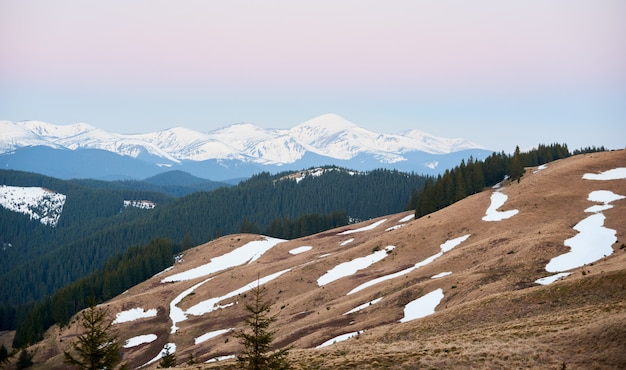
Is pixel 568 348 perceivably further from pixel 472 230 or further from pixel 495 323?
pixel 472 230

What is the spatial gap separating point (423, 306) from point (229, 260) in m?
63.7

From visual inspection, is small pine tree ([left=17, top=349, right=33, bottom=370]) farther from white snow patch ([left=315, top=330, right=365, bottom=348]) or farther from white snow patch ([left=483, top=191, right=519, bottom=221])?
white snow patch ([left=483, top=191, right=519, bottom=221])

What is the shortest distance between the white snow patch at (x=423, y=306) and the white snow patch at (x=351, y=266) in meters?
21.0

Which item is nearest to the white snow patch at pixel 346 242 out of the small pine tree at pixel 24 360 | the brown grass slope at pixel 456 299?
the brown grass slope at pixel 456 299

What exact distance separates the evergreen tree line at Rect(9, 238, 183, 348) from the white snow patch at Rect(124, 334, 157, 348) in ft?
124

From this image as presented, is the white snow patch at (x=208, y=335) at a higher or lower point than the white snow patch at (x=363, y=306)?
lower

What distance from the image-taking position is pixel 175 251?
149 meters

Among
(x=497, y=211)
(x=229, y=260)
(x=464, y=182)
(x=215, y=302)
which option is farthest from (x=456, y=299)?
(x=229, y=260)

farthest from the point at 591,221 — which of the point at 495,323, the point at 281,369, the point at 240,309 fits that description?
the point at 281,369

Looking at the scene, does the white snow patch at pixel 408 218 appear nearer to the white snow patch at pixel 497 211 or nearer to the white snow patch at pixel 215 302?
the white snow patch at pixel 497 211

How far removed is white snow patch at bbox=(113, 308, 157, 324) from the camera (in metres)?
72.2

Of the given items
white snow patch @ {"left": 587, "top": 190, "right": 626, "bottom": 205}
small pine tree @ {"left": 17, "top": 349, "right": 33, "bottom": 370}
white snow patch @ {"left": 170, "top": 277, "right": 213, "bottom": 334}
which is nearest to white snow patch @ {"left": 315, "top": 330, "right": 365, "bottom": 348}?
white snow patch @ {"left": 170, "top": 277, "right": 213, "bottom": 334}

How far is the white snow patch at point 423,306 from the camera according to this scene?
3878 centimetres

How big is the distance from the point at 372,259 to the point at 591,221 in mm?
27118
